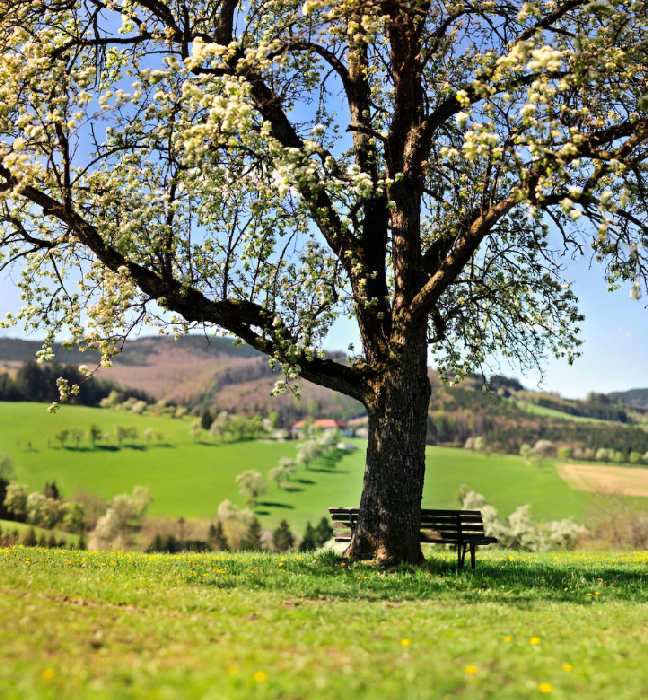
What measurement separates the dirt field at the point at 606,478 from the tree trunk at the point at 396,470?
82.5 metres

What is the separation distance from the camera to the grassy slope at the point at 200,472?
356 feet

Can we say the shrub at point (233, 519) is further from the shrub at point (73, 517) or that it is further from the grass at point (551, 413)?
the grass at point (551, 413)

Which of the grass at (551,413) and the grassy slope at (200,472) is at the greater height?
the grass at (551,413)

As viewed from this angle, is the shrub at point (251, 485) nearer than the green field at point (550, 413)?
Yes

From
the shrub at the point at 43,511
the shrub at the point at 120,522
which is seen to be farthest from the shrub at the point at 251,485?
the shrub at the point at 43,511

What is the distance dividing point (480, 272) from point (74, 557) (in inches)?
480

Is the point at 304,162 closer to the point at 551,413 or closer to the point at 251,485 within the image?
the point at 251,485

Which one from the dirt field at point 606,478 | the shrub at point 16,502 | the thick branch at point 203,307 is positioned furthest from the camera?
the dirt field at point 606,478

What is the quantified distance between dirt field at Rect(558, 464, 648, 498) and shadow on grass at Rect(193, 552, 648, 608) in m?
81.3

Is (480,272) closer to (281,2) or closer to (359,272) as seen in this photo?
(359,272)

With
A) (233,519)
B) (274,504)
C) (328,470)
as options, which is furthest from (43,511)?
(328,470)

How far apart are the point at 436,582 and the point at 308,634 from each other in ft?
18.6

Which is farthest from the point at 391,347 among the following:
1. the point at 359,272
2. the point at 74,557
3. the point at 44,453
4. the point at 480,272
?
the point at 44,453

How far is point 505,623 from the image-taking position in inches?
412
